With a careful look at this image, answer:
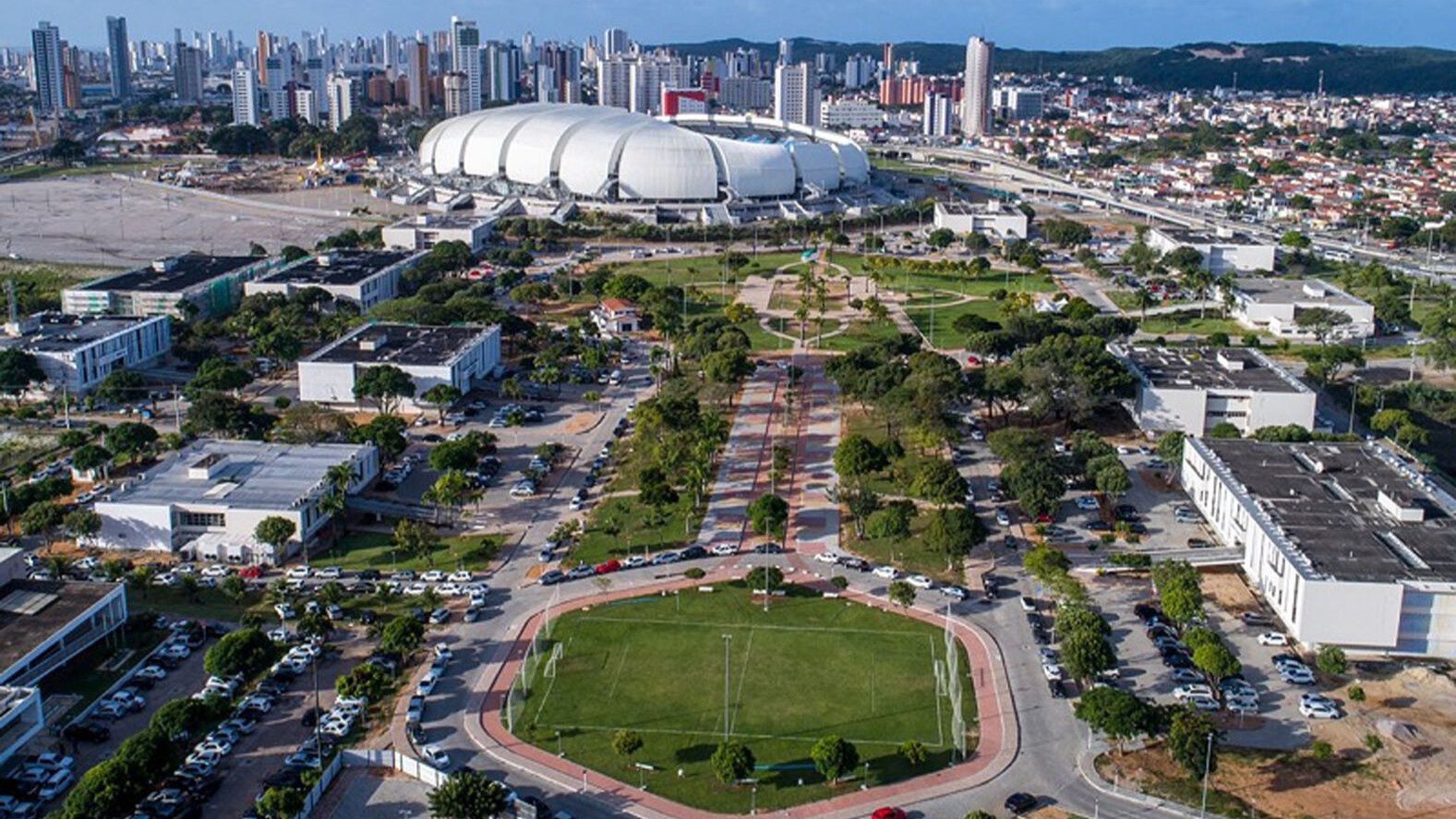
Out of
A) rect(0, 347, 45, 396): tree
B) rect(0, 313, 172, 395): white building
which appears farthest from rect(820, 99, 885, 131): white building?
rect(0, 347, 45, 396): tree

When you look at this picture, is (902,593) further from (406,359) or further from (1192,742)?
(406,359)

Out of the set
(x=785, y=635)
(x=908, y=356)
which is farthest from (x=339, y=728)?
(x=908, y=356)

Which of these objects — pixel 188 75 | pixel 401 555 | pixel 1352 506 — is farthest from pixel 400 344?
pixel 188 75

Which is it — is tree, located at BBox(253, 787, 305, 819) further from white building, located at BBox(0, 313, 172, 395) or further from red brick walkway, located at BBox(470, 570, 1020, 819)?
white building, located at BBox(0, 313, 172, 395)

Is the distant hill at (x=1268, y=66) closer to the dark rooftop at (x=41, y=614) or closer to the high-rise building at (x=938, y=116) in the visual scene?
the high-rise building at (x=938, y=116)

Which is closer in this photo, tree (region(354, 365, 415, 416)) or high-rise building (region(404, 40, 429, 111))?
tree (region(354, 365, 415, 416))

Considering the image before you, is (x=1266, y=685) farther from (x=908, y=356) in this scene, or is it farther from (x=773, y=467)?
(x=908, y=356)
